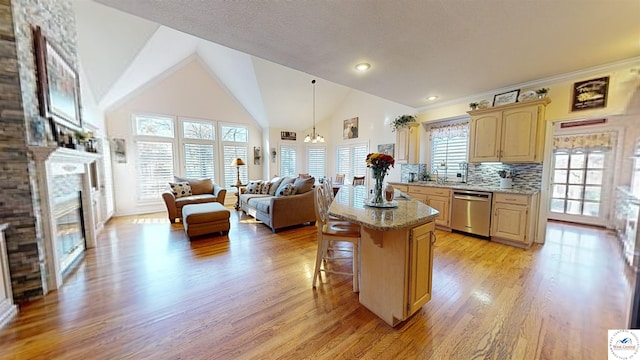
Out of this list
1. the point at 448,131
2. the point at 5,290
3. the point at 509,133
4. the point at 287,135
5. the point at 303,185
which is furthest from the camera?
the point at 287,135

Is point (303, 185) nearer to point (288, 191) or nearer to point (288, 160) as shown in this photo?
point (288, 191)

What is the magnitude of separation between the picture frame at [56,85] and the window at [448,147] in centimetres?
592

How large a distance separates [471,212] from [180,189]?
5.85 m

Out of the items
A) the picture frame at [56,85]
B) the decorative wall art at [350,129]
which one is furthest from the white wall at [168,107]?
the decorative wall art at [350,129]

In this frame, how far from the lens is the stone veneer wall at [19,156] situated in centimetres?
197

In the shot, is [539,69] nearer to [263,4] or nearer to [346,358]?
[263,4]

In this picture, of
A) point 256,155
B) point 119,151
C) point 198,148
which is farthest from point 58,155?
point 256,155

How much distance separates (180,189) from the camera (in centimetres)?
507

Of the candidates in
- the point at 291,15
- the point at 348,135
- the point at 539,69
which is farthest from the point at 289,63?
the point at 348,135

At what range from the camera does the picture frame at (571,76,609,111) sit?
2.85 meters

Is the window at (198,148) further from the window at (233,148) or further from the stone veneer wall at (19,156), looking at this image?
the stone veneer wall at (19,156)

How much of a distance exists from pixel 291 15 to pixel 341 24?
0.46 meters

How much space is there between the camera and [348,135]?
714 centimetres

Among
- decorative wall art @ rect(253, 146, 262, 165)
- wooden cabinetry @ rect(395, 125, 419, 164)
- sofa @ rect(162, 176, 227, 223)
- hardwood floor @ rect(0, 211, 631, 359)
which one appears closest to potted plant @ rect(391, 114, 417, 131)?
wooden cabinetry @ rect(395, 125, 419, 164)
